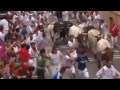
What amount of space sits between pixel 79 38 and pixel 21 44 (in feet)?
10.1

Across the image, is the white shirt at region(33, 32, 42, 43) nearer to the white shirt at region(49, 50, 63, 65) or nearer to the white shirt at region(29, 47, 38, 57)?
the white shirt at region(29, 47, 38, 57)

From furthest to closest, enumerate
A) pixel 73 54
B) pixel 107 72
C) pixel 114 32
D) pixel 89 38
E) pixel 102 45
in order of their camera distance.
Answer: pixel 114 32 < pixel 89 38 < pixel 102 45 < pixel 73 54 < pixel 107 72

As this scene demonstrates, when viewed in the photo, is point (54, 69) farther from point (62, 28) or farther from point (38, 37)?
point (62, 28)

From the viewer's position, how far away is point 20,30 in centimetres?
1641

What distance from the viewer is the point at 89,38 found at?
1603 centimetres

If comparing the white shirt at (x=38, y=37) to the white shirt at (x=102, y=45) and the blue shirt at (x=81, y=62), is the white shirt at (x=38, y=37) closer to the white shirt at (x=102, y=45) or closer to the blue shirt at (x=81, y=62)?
the white shirt at (x=102, y=45)

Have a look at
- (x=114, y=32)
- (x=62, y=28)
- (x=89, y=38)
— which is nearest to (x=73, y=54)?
(x=89, y=38)

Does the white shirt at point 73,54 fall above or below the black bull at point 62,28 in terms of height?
below

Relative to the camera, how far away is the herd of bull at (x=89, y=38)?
44.2 ft

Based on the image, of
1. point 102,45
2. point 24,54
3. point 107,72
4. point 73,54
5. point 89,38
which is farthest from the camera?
point 89,38

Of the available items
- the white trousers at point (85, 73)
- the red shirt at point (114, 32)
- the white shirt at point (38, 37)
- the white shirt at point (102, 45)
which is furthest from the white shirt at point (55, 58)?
the red shirt at point (114, 32)

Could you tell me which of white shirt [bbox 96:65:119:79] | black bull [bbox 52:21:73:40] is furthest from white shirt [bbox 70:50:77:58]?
black bull [bbox 52:21:73:40]

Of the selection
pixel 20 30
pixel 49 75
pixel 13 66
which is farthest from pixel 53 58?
pixel 20 30

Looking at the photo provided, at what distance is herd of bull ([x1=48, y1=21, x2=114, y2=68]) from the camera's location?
13466mm
